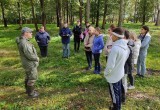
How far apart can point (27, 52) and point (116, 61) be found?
9.86ft

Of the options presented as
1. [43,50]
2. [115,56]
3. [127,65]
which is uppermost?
[115,56]

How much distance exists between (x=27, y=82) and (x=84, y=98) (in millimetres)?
2022

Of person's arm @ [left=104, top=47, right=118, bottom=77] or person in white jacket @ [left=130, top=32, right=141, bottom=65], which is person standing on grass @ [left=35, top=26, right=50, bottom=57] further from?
person's arm @ [left=104, top=47, right=118, bottom=77]

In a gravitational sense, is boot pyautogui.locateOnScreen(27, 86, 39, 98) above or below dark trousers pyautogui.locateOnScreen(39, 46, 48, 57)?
below

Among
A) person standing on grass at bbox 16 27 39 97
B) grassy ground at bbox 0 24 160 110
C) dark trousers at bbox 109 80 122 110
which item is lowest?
grassy ground at bbox 0 24 160 110

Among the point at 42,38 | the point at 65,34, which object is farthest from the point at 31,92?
the point at 42,38

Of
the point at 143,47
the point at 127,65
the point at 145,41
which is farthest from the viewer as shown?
the point at 143,47

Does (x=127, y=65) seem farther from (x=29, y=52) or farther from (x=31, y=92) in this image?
(x=31, y=92)

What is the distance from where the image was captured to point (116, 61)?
232 inches

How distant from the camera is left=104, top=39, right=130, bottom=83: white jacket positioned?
5.73 metres

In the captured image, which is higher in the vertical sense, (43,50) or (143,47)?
(143,47)

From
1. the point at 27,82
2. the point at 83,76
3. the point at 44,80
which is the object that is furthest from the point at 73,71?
the point at 27,82

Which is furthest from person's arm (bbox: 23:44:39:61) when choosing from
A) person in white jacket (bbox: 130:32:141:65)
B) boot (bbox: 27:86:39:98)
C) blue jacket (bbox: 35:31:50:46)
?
blue jacket (bbox: 35:31:50:46)

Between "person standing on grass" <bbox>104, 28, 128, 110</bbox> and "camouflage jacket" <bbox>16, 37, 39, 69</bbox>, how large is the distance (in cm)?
270
